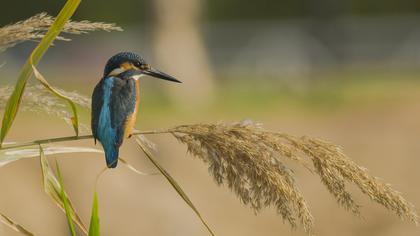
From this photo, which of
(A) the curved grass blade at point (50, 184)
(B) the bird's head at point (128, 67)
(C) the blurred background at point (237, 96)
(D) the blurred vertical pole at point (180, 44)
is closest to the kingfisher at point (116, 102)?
(B) the bird's head at point (128, 67)

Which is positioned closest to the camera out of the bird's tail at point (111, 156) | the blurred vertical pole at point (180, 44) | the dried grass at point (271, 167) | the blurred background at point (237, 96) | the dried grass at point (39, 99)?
the dried grass at point (271, 167)

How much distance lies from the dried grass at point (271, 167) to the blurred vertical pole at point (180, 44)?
13.6 m

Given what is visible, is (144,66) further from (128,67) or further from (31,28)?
(31,28)

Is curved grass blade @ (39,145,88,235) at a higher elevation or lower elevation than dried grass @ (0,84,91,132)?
lower

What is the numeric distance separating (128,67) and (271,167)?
0.63 metres

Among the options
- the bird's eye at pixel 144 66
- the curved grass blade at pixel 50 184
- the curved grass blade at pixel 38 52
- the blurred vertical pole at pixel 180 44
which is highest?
the curved grass blade at pixel 38 52

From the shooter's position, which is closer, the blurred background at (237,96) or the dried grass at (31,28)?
the dried grass at (31,28)

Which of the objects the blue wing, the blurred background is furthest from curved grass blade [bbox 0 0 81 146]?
the blurred background

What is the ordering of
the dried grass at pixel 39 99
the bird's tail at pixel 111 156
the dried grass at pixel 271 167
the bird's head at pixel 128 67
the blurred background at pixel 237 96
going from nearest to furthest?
the dried grass at pixel 271 167
the bird's tail at pixel 111 156
the dried grass at pixel 39 99
the bird's head at pixel 128 67
the blurred background at pixel 237 96

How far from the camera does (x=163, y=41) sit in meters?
17.5

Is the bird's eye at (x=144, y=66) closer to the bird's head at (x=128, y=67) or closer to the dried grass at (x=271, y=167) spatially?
the bird's head at (x=128, y=67)

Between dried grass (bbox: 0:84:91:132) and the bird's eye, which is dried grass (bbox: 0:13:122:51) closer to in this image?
dried grass (bbox: 0:84:91:132)

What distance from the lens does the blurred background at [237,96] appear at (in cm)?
1007

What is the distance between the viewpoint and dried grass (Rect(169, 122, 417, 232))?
2.78 metres
